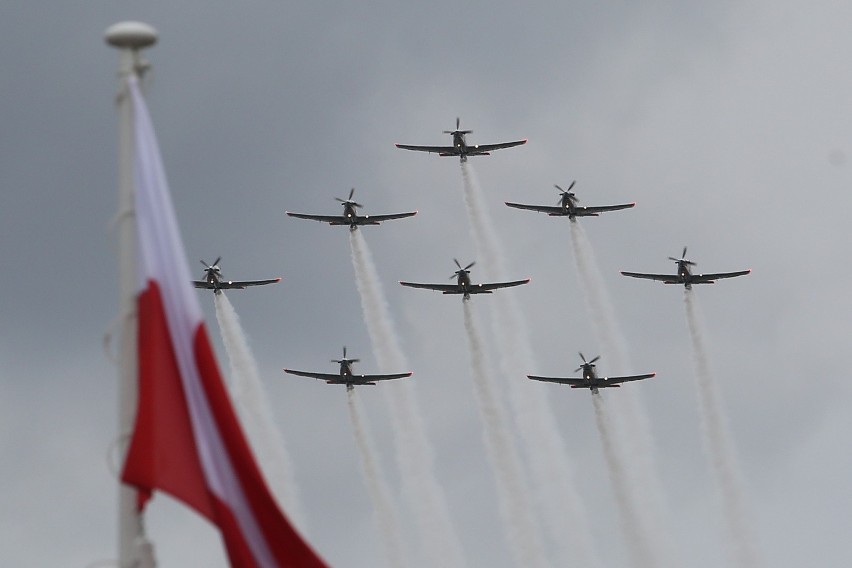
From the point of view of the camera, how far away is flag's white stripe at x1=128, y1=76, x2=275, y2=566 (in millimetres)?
34562

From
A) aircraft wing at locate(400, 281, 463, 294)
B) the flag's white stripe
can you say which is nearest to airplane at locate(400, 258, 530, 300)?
aircraft wing at locate(400, 281, 463, 294)

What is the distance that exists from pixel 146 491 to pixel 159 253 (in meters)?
4.33

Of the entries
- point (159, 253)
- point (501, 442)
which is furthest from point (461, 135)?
point (159, 253)

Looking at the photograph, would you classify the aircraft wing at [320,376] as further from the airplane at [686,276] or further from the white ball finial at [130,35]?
the white ball finial at [130,35]

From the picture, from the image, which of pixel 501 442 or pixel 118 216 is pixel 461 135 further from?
pixel 118 216

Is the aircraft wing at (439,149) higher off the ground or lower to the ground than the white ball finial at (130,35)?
higher

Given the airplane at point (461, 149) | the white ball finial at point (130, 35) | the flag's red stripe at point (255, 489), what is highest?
the airplane at point (461, 149)

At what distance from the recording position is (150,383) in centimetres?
3391

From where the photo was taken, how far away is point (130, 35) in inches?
1329

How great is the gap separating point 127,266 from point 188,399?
2.78 m

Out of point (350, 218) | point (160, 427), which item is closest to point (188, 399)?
point (160, 427)

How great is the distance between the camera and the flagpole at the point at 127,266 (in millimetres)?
32594

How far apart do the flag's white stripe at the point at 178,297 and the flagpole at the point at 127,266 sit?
1.27 ft

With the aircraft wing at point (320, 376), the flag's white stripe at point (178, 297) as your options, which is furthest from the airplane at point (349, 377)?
the flag's white stripe at point (178, 297)
